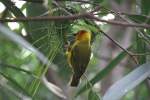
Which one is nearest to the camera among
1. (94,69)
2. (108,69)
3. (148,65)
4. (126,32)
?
(148,65)

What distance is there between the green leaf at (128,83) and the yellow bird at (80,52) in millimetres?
93

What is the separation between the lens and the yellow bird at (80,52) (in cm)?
116

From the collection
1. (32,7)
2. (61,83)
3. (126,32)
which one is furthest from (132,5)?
(32,7)

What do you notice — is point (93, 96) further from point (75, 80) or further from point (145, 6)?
point (145, 6)

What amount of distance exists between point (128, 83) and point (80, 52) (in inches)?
5.3

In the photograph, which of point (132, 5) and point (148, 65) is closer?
point (148, 65)

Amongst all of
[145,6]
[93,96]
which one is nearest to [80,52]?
[93,96]

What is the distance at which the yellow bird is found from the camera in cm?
116

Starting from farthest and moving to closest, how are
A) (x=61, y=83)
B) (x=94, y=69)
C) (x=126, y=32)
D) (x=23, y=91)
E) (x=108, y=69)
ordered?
(x=94, y=69) → (x=126, y=32) → (x=61, y=83) → (x=108, y=69) → (x=23, y=91)

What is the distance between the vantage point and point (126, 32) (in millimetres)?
2869

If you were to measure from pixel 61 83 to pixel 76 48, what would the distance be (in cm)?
125

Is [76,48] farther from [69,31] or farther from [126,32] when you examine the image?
[126,32]

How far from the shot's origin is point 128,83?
1089 millimetres

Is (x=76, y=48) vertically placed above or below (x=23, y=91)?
above
